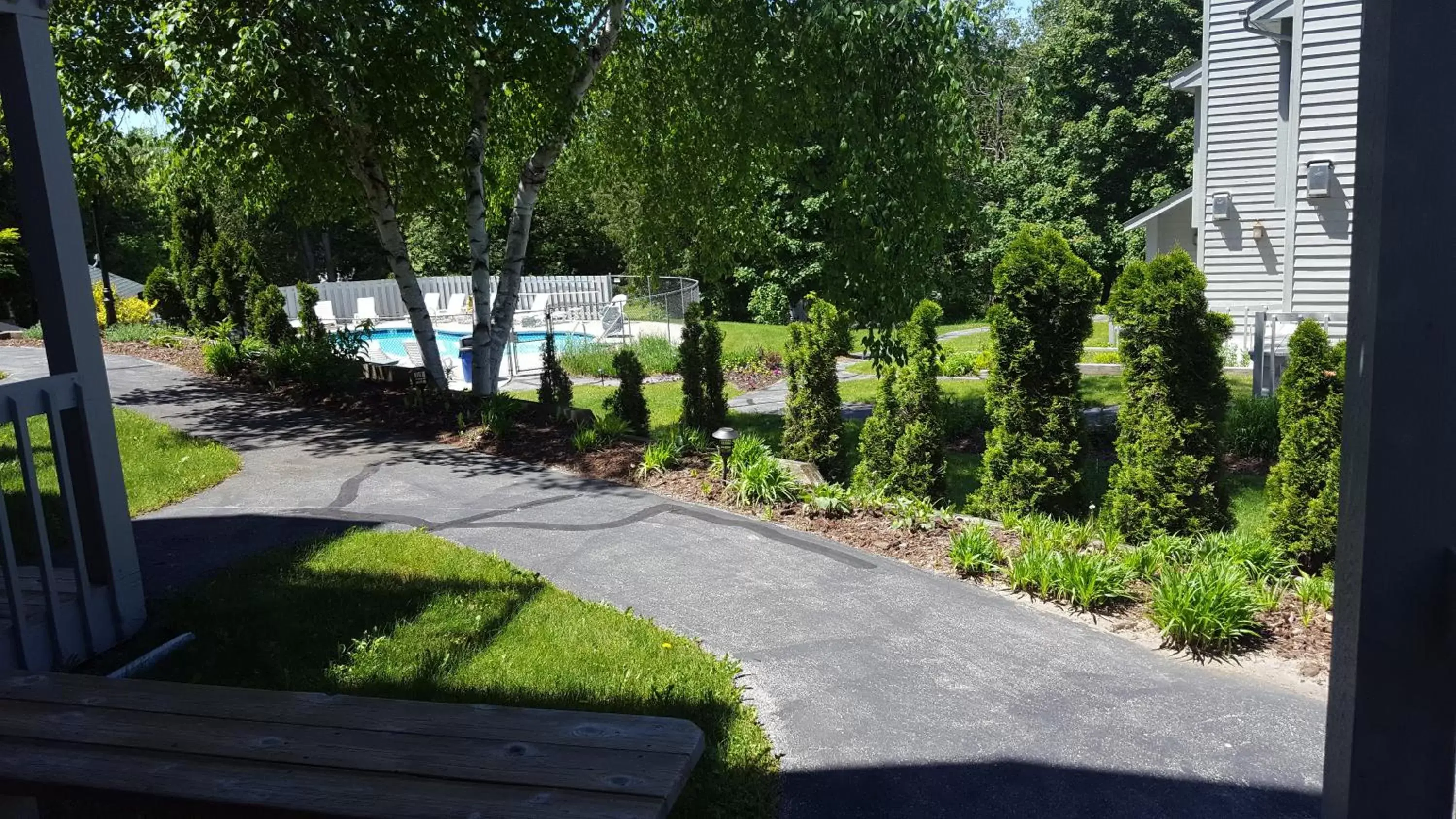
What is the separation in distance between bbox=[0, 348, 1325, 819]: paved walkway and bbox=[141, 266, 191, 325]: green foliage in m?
13.8

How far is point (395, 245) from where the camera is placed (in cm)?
959

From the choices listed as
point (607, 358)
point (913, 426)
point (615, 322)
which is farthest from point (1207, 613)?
point (615, 322)

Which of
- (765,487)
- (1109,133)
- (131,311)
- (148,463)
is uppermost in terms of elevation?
(1109,133)

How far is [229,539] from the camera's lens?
5883 millimetres

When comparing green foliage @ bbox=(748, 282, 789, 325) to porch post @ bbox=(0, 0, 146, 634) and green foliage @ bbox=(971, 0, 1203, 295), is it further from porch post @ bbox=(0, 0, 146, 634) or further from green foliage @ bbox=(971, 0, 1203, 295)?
porch post @ bbox=(0, 0, 146, 634)

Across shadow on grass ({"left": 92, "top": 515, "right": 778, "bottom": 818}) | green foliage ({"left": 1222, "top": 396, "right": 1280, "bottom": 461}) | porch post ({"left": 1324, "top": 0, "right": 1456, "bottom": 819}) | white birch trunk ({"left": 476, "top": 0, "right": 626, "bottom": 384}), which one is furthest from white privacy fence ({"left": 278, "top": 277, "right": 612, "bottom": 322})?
porch post ({"left": 1324, "top": 0, "right": 1456, "bottom": 819})

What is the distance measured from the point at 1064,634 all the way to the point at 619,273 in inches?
1092

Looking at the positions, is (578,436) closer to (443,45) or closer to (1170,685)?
(443,45)

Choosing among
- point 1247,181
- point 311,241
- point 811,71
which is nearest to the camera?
point 811,71

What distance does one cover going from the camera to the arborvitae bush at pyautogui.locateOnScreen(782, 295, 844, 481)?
309 inches

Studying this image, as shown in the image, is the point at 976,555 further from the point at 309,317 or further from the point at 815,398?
the point at 309,317

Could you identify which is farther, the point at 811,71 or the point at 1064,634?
the point at 811,71

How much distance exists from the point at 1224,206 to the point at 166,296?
63.4ft

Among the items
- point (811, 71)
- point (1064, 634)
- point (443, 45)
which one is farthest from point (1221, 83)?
point (1064, 634)
